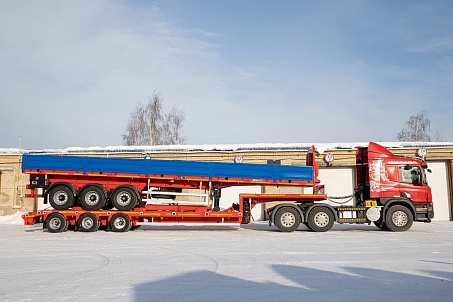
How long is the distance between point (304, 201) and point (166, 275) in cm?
1013

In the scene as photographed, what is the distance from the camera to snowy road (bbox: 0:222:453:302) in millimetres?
6422

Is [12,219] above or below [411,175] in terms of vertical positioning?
below

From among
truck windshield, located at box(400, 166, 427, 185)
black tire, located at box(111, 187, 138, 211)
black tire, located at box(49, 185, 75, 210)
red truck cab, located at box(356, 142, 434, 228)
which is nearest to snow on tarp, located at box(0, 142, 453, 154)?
red truck cab, located at box(356, 142, 434, 228)

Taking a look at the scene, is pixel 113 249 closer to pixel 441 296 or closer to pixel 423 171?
pixel 441 296

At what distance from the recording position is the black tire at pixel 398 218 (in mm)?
16609

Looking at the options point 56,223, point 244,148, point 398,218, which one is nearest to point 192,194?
point 56,223

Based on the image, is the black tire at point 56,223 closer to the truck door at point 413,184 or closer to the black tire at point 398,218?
the black tire at point 398,218

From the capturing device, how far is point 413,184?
16.8 meters

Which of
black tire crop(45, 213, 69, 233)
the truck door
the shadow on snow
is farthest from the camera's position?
the truck door

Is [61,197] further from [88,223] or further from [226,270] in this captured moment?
[226,270]

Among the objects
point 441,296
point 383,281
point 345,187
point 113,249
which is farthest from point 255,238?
point 345,187

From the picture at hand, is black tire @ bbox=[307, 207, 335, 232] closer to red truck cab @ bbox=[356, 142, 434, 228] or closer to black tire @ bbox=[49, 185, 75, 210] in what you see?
red truck cab @ bbox=[356, 142, 434, 228]

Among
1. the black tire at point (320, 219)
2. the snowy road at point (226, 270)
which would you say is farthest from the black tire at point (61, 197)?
the black tire at point (320, 219)

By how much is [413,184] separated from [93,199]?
12502 mm
